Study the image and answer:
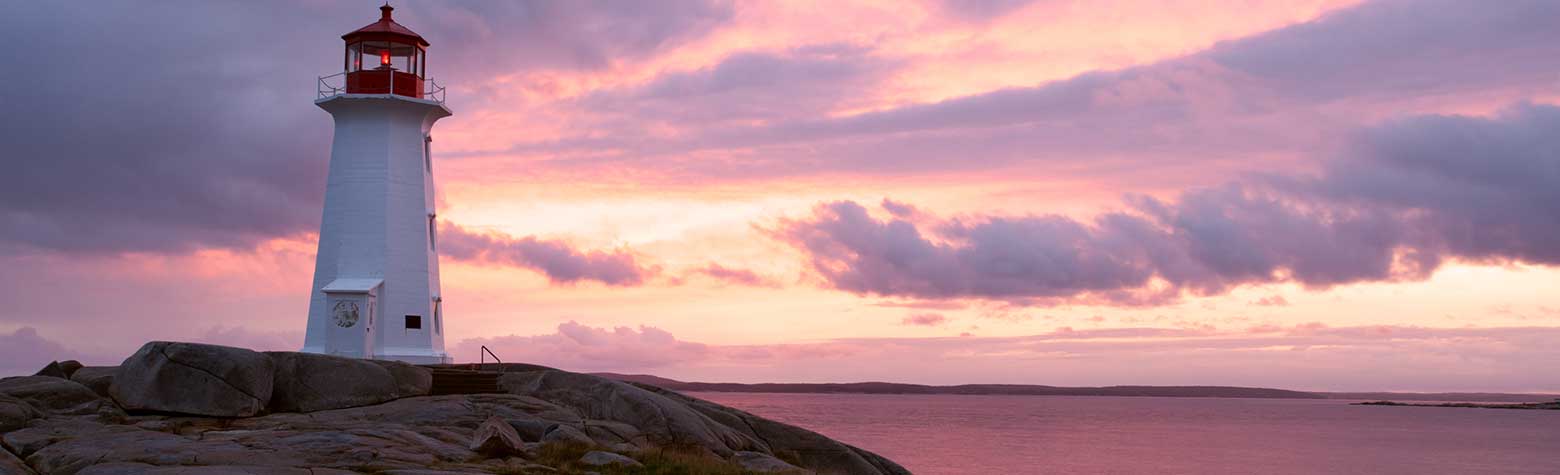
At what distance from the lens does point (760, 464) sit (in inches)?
967

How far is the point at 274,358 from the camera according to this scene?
26.2 meters

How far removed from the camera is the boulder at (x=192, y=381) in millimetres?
24359

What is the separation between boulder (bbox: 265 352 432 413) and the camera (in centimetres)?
2595

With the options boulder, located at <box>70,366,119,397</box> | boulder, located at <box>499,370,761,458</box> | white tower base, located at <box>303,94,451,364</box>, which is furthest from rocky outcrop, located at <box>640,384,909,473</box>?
boulder, located at <box>70,366,119,397</box>

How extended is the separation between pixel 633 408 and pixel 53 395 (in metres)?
11.3

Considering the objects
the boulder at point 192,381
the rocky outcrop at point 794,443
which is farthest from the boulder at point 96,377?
the rocky outcrop at point 794,443

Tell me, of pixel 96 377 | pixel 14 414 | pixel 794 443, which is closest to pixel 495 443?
pixel 14 414

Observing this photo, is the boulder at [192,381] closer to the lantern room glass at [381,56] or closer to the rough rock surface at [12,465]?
the rough rock surface at [12,465]

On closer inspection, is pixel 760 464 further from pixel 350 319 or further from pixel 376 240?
pixel 376 240

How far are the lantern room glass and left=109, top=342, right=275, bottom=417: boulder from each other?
12627 millimetres

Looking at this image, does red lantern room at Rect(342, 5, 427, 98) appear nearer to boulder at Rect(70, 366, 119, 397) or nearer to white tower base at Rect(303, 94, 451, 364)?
white tower base at Rect(303, 94, 451, 364)

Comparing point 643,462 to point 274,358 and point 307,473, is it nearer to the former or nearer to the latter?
point 307,473

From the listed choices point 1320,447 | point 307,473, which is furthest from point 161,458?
point 1320,447

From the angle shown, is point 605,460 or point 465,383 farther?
point 465,383
